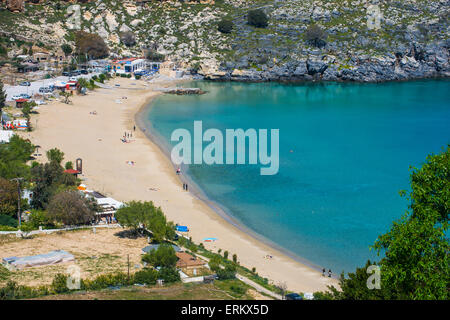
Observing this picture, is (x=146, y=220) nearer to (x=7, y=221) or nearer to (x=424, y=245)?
(x=7, y=221)

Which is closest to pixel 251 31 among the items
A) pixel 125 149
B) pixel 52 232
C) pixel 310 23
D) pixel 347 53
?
pixel 310 23

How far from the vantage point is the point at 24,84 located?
73.1m

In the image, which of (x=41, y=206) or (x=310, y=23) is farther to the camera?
(x=310, y=23)

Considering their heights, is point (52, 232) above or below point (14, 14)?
below

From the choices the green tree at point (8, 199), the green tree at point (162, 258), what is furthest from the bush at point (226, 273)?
the green tree at point (8, 199)

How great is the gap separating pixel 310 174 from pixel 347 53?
59739 millimetres

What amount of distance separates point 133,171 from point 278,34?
66.8 metres

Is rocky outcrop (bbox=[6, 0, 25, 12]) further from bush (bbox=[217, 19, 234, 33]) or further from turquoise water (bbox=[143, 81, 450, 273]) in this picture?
turquoise water (bbox=[143, 81, 450, 273])

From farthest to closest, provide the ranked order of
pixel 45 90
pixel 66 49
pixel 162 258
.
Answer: pixel 66 49, pixel 45 90, pixel 162 258

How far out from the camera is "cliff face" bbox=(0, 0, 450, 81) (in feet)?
324

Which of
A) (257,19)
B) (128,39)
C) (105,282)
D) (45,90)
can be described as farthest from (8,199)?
(257,19)

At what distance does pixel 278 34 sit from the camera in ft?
343
